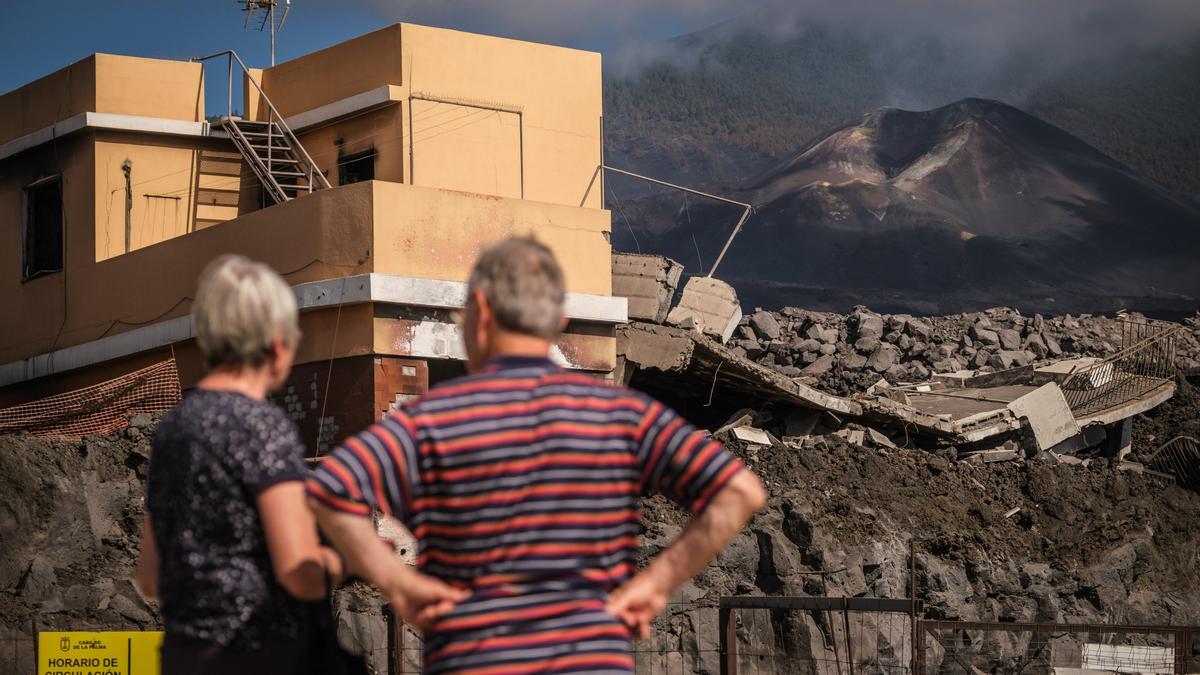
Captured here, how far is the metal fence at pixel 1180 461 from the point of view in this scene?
2953cm

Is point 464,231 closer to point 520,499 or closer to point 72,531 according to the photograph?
point 72,531

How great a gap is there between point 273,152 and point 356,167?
5.15 ft

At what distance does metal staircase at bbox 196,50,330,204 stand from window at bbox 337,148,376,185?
291mm

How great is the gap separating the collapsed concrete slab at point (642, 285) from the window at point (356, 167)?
3.75m

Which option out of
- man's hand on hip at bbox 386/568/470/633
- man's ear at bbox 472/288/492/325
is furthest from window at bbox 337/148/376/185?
man's hand on hip at bbox 386/568/470/633

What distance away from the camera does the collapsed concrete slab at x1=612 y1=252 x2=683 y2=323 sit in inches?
877

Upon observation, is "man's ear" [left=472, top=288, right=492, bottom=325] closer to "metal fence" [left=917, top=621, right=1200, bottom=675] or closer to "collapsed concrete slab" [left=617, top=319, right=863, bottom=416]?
"metal fence" [left=917, top=621, right=1200, bottom=675]

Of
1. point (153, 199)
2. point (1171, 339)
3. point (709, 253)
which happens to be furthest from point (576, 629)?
point (709, 253)

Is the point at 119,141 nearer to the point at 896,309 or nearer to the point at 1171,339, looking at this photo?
the point at 1171,339

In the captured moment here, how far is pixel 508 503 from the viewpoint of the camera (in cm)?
378

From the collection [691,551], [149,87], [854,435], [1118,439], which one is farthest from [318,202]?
[1118,439]

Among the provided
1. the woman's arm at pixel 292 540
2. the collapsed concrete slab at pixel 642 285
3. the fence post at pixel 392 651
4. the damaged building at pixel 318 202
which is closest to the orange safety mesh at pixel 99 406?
the damaged building at pixel 318 202

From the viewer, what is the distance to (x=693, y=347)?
72.8 ft

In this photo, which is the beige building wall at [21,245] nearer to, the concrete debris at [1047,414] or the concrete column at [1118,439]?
the concrete debris at [1047,414]
